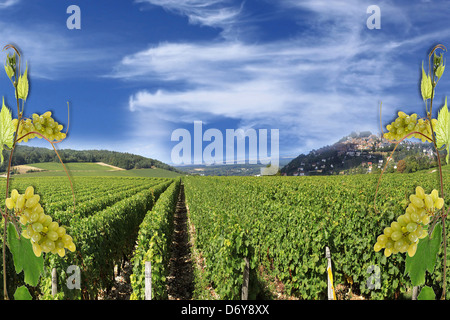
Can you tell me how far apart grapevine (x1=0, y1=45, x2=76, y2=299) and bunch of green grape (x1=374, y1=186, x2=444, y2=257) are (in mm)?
2036

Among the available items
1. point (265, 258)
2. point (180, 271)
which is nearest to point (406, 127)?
point (265, 258)

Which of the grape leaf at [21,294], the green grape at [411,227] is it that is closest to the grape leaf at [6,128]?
the grape leaf at [21,294]

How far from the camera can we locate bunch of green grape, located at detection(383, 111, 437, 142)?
179 centimetres

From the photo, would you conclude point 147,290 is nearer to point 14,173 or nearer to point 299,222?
point 14,173

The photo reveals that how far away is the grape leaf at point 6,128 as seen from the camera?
5.61 feet

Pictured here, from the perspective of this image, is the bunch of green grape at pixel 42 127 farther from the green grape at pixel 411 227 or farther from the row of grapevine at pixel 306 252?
the row of grapevine at pixel 306 252

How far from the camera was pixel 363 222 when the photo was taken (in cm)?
627

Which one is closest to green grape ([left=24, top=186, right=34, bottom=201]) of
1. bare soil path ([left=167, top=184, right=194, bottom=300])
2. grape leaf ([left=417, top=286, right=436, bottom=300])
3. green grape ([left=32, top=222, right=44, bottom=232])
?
green grape ([left=32, top=222, right=44, bottom=232])

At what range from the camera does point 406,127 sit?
1824 millimetres

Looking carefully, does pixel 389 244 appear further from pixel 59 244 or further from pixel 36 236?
pixel 36 236

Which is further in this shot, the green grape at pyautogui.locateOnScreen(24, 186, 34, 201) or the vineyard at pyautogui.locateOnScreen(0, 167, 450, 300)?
the vineyard at pyautogui.locateOnScreen(0, 167, 450, 300)

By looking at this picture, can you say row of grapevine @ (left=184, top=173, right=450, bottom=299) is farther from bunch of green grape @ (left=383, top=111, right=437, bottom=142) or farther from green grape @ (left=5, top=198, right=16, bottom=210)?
green grape @ (left=5, top=198, right=16, bottom=210)

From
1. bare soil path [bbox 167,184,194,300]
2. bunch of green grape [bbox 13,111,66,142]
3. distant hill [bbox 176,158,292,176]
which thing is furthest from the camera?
bare soil path [bbox 167,184,194,300]
